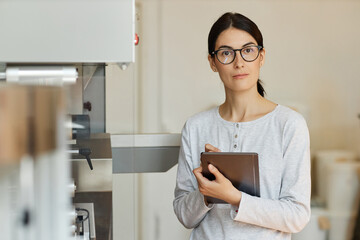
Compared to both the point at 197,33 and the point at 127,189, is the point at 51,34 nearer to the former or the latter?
the point at 127,189

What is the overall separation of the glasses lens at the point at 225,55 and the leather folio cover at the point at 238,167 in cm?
29

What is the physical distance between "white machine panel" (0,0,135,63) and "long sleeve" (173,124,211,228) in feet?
2.50

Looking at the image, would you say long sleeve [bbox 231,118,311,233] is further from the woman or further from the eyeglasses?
the eyeglasses

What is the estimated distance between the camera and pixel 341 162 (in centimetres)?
346

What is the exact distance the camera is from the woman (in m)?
1.47

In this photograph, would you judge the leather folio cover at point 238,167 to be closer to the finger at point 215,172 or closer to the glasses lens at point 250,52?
the finger at point 215,172

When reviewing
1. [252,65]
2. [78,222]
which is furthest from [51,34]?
[252,65]

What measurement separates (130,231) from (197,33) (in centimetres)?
244

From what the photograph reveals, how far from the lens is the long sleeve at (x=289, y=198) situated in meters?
1.46

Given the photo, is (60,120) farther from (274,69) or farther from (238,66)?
(274,69)

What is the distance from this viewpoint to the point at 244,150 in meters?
1.56

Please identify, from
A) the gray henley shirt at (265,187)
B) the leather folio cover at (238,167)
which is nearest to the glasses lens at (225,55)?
the gray henley shirt at (265,187)

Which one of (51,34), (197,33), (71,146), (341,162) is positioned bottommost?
(341,162)

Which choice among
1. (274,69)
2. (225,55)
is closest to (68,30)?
(225,55)
